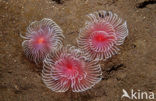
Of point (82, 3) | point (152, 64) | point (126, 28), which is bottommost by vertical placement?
point (152, 64)

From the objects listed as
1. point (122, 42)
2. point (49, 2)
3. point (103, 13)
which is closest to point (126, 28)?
point (122, 42)

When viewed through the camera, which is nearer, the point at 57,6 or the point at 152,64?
the point at 152,64

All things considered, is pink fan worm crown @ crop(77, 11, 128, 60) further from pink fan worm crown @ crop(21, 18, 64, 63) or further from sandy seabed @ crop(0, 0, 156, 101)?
pink fan worm crown @ crop(21, 18, 64, 63)

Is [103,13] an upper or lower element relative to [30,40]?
upper

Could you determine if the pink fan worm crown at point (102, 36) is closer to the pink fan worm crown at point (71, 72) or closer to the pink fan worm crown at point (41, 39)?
the pink fan worm crown at point (71, 72)

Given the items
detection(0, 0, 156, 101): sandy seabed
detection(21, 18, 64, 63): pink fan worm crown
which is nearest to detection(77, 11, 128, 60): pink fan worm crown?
detection(0, 0, 156, 101): sandy seabed

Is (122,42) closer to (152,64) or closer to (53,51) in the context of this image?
(152,64)
